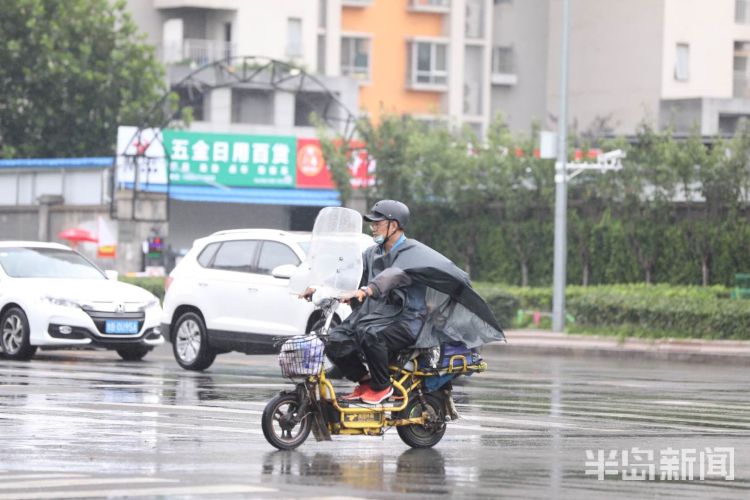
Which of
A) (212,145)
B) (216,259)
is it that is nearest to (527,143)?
(212,145)

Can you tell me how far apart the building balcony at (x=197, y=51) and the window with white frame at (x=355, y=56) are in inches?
234

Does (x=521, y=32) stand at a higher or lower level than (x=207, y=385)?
higher

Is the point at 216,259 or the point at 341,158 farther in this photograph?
the point at 341,158

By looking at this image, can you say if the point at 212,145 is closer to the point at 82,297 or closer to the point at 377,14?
the point at 377,14

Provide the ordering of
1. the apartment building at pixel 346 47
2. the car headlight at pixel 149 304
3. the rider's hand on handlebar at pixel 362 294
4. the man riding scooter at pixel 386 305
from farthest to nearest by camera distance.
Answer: the apartment building at pixel 346 47, the car headlight at pixel 149 304, the man riding scooter at pixel 386 305, the rider's hand on handlebar at pixel 362 294

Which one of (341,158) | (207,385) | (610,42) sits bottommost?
(207,385)

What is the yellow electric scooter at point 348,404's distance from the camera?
12.2 meters

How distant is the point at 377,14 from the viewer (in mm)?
72438

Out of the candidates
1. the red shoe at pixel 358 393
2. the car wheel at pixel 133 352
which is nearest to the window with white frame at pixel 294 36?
the car wheel at pixel 133 352

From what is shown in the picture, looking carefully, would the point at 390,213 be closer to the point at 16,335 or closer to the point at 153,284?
the point at 16,335

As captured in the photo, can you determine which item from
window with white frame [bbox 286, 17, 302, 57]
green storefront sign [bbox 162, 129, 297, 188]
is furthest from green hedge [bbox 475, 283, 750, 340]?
window with white frame [bbox 286, 17, 302, 57]

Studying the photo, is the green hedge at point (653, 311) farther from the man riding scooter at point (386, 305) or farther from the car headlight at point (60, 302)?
the man riding scooter at point (386, 305)

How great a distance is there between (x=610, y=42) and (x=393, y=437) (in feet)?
192

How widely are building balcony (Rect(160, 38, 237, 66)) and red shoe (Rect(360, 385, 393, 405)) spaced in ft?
178
